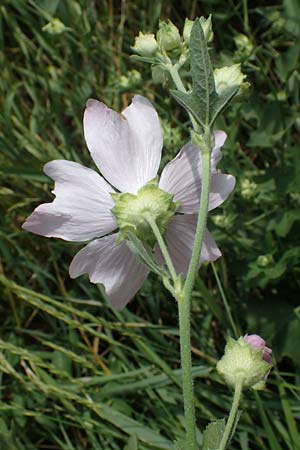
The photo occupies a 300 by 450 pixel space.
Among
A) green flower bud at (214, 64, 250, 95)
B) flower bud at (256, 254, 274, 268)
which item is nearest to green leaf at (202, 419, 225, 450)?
green flower bud at (214, 64, 250, 95)

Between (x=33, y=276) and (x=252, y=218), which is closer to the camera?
(x=252, y=218)

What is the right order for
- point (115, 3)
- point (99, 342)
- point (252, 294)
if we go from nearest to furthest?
point (252, 294), point (99, 342), point (115, 3)

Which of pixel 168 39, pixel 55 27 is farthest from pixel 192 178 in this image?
pixel 55 27

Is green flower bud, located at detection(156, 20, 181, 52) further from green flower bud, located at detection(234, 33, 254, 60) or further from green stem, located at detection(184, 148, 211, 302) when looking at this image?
green flower bud, located at detection(234, 33, 254, 60)

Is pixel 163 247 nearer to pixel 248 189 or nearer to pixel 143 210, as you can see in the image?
pixel 143 210

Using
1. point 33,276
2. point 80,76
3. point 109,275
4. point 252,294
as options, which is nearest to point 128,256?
point 109,275

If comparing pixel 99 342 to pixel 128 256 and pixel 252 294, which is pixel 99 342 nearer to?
pixel 252 294
